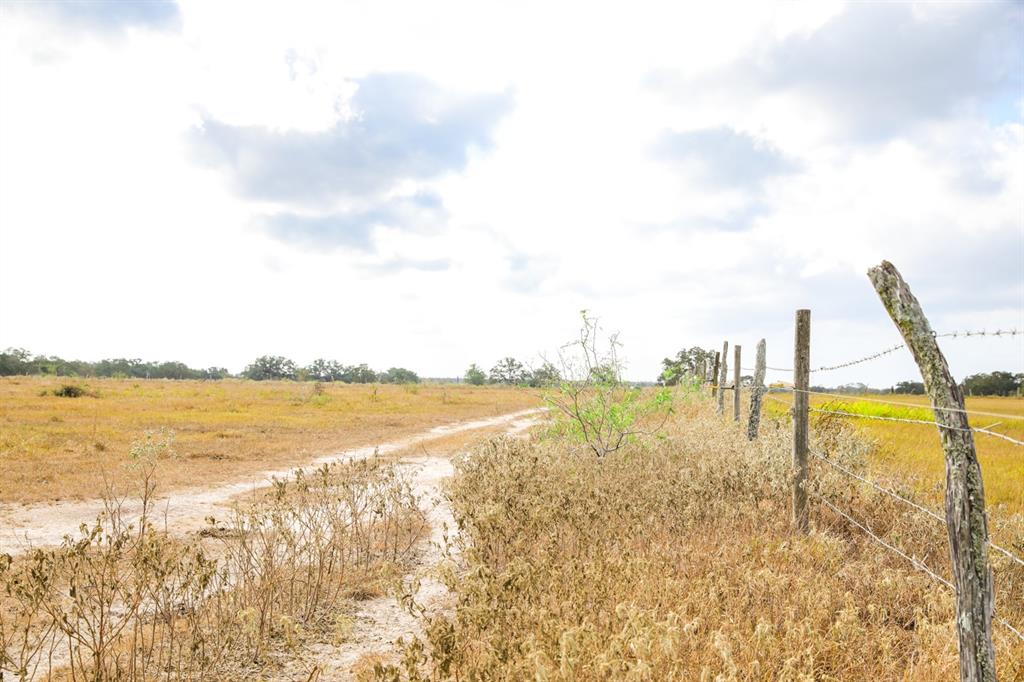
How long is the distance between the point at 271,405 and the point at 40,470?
19.5 metres

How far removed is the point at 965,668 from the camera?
3346 mm

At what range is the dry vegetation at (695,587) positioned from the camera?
11.3 ft

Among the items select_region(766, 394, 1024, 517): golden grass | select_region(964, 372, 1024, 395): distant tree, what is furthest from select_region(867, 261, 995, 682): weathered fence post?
select_region(964, 372, 1024, 395): distant tree

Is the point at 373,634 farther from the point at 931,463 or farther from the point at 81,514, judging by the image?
the point at 931,463

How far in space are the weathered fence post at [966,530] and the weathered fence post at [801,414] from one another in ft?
10.0

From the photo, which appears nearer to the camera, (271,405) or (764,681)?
(764,681)

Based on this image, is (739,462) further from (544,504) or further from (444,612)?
(444,612)

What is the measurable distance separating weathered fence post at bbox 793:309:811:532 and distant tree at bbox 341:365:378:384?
9769cm

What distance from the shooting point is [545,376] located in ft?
37.0

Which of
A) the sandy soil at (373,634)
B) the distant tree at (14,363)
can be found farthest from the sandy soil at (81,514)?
the distant tree at (14,363)

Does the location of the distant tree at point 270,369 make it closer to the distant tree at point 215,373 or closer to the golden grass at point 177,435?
the distant tree at point 215,373

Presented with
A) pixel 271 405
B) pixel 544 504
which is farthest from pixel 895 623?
pixel 271 405

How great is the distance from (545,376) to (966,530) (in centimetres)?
813

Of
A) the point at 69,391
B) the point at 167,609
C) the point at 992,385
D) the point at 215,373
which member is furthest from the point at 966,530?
the point at 215,373
